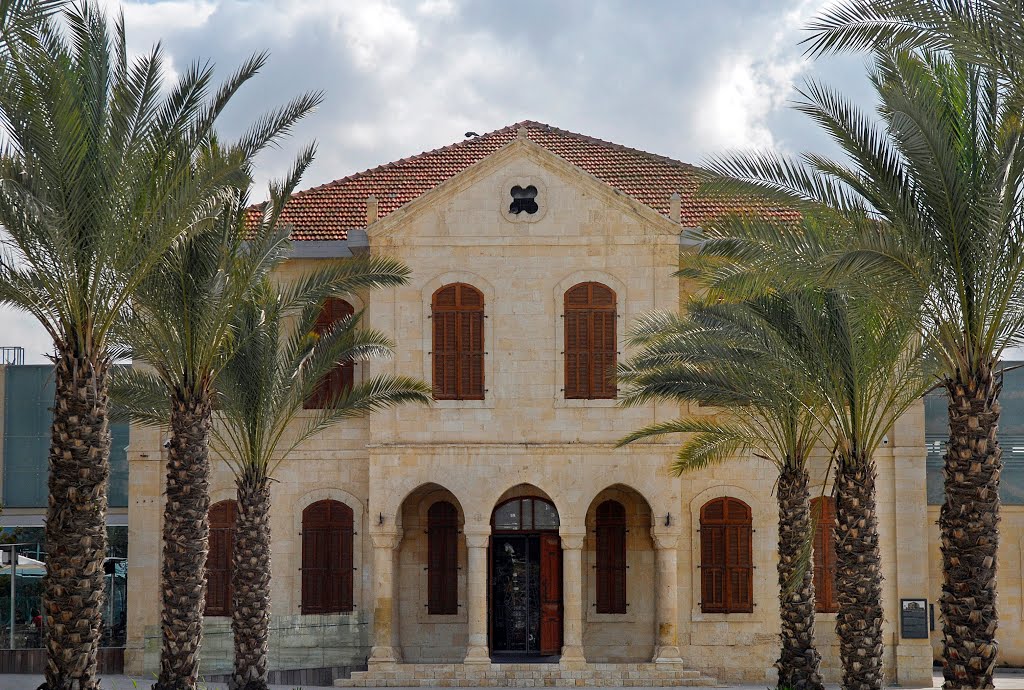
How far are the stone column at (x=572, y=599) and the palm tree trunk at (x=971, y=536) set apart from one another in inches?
419

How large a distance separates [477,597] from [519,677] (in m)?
1.51

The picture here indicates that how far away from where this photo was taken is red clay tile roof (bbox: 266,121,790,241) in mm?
26875

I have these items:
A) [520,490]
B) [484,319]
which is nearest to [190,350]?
[484,319]

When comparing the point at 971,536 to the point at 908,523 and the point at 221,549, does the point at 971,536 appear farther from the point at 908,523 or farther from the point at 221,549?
the point at 221,549

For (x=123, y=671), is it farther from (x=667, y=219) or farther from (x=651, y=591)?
(x=667, y=219)

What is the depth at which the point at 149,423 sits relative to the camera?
22.3 m

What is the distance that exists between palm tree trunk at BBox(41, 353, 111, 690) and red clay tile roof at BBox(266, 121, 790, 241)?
1222 centimetres

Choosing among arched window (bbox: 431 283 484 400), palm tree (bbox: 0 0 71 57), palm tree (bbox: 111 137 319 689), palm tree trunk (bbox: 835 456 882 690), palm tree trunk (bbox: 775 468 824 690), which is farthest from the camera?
arched window (bbox: 431 283 484 400)

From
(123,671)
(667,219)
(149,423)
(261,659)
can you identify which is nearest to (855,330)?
(667,219)

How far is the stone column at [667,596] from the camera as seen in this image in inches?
957

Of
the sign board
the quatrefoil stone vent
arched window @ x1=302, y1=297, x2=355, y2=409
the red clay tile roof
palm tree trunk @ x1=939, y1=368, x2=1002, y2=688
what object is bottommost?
the sign board

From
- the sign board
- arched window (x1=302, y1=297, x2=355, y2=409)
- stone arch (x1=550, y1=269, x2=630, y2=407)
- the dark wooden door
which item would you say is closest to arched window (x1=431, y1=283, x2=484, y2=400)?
stone arch (x1=550, y1=269, x2=630, y2=407)

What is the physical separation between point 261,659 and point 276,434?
350cm

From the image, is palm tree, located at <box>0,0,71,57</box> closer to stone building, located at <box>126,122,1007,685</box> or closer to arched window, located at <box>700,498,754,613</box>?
stone building, located at <box>126,122,1007,685</box>
